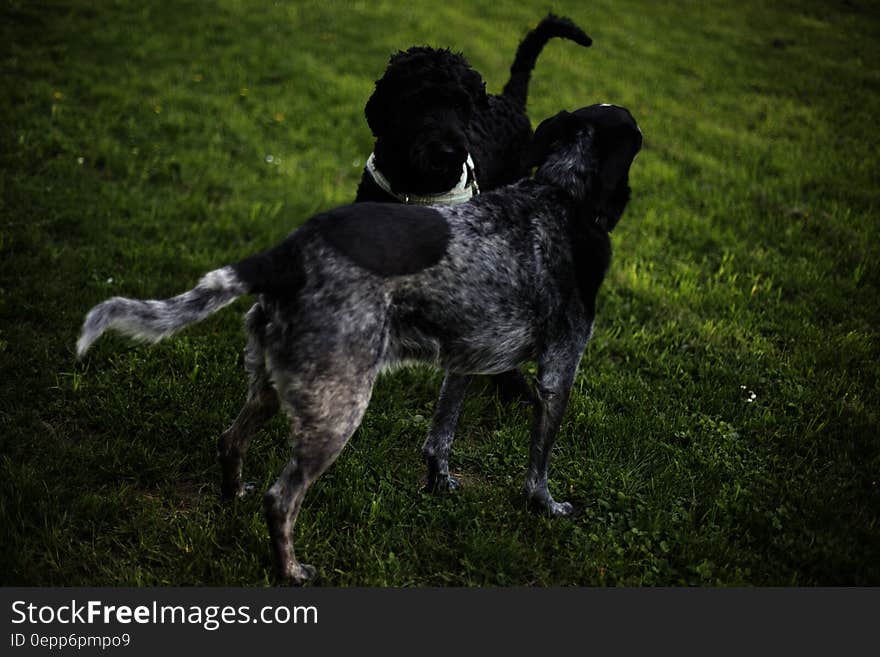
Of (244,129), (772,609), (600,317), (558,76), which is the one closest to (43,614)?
(772,609)

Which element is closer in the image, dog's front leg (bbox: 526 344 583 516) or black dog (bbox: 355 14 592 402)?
dog's front leg (bbox: 526 344 583 516)

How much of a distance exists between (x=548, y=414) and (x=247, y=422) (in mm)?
1718

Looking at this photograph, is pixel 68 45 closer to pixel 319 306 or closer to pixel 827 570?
pixel 319 306

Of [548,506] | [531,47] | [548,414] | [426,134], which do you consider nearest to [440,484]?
[548,506]

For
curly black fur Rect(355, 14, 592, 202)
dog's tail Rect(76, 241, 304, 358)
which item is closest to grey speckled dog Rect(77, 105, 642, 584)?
dog's tail Rect(76, 241, 304, 358)

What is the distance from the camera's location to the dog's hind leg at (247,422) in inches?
131

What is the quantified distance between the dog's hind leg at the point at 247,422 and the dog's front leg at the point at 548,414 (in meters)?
1.52

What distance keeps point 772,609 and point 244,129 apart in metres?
8.29

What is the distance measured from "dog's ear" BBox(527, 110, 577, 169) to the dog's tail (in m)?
1.70

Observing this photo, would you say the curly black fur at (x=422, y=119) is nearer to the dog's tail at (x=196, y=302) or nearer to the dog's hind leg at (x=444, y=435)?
the dog's hind leg at (x=444, y=435)

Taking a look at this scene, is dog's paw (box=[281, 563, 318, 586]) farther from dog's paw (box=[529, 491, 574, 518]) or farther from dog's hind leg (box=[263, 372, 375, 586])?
dog's paw (box=[529, 491, 574, 518])

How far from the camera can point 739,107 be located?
11.3m

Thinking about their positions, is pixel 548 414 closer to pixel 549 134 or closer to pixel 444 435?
pixel 444 435

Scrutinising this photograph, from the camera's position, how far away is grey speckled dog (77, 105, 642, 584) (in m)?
2.86
